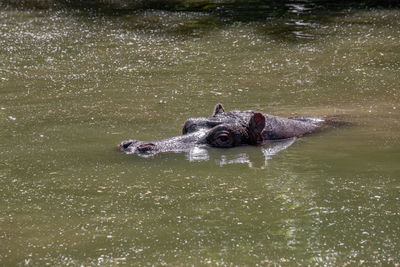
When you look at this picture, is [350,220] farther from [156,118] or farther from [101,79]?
[101,79]

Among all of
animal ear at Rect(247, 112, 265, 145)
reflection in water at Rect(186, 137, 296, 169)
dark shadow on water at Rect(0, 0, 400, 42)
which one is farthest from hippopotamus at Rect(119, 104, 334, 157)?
dark shadow on water at Rect(0, 0, 400, 42)

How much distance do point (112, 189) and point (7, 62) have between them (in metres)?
6.35

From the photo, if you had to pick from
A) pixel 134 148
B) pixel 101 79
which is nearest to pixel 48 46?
pixel 101 79

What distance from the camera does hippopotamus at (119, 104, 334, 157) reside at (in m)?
6.42

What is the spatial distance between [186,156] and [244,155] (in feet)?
1.72

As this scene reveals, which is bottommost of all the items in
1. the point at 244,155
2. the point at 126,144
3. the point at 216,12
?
the point at 244,155

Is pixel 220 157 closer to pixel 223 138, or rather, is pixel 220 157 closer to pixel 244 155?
pixel 244 155

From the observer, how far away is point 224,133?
666 centimetres

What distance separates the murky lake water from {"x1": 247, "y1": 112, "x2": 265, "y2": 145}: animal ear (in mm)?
241

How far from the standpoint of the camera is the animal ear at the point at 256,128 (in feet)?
22.1

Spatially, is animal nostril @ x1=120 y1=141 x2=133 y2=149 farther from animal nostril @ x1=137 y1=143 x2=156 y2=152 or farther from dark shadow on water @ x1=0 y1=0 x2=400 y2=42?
dark shadow on water @ x1=0 y1=0 x2=400 y2=42

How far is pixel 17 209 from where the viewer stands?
495 cm

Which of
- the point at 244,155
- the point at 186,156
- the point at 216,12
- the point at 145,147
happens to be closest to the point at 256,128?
the point at 244,155

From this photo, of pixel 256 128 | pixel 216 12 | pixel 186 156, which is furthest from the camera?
pixel 216 12
